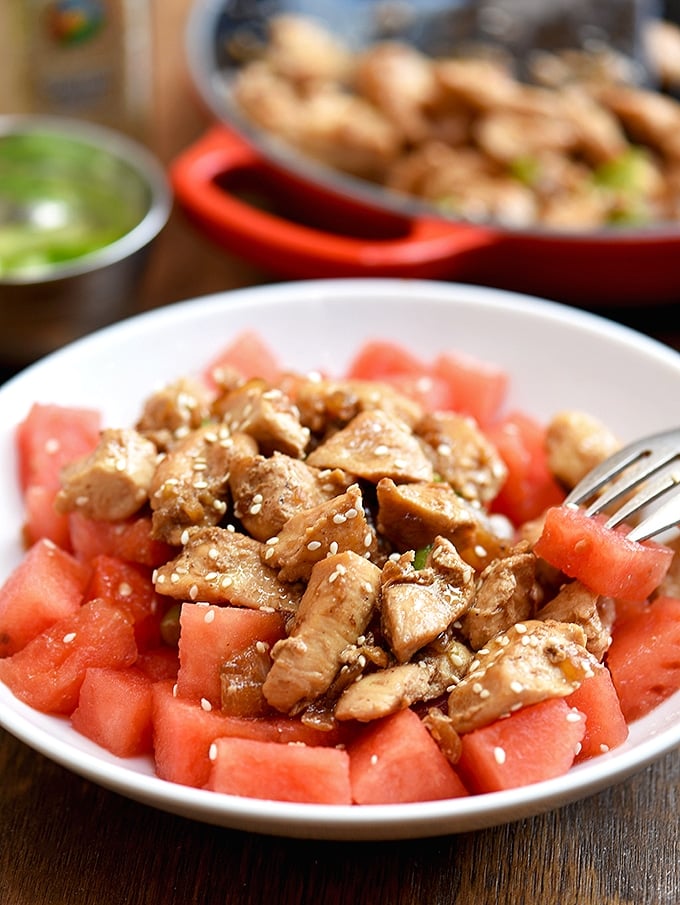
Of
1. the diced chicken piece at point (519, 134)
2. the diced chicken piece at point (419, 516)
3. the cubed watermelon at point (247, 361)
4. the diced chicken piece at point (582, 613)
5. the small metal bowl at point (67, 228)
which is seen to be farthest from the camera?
the diced chicken piece at point (519, 134)

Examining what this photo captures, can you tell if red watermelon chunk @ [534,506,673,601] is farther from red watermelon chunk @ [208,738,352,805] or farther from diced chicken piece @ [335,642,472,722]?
red watermelon chunk @ [208,738,352,805]

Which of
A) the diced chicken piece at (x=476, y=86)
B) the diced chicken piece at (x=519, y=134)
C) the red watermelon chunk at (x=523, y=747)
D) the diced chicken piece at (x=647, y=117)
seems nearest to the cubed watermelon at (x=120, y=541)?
the red watermelon chunk at (x=523, y=747)

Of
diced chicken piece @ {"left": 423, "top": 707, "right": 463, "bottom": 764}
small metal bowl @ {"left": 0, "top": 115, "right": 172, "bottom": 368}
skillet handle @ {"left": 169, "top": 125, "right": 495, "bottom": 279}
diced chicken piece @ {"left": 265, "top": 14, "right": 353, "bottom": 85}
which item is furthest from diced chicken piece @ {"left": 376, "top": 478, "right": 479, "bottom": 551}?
diced chicken piece @ {"left": 265, "top": 14, "right": 353, "bottom": 85}

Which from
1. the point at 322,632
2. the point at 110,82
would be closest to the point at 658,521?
the point at 322,632

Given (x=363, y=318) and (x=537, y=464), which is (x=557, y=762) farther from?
(x=363, y=318)

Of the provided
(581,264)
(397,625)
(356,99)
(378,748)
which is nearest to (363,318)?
(581,264)

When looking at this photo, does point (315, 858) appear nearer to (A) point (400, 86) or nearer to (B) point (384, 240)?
(B) point (384, 240)

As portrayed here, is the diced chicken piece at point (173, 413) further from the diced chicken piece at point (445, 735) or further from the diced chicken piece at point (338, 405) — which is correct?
the diced chicken piece at point (445, 735)
